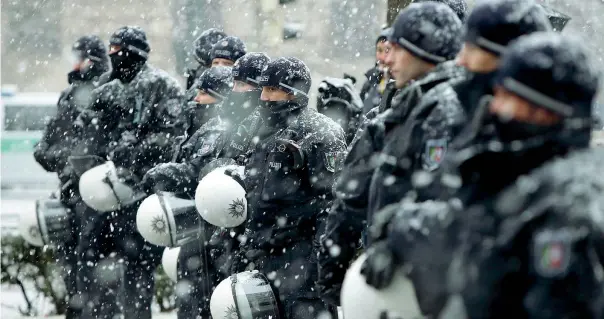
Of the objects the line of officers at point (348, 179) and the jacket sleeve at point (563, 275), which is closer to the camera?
the jacket sleeve at point (563, 275)

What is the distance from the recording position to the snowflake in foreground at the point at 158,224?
7.30 m

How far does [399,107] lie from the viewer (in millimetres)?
4375

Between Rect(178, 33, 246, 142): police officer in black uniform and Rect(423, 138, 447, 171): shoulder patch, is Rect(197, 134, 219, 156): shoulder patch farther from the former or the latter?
Rect(423, 138, 447, 171): shoulder patch

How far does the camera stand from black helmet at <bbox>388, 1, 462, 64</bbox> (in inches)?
175

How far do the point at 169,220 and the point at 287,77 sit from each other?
4.57 ft

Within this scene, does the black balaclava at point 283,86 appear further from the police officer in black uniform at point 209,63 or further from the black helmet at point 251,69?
the police officer in black uniform at point 209,63

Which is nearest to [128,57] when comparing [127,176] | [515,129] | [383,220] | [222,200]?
[127,176]

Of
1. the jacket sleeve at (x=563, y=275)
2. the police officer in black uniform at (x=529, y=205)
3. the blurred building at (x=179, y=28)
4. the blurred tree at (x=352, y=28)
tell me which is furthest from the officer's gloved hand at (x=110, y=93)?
the blurred building at (x=179, y=28)

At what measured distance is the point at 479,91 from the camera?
153 inches

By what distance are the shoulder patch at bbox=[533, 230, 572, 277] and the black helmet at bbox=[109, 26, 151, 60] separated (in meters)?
6.39

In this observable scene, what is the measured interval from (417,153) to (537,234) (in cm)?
127

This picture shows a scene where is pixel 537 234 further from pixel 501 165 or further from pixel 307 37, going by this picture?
pixel 307 37

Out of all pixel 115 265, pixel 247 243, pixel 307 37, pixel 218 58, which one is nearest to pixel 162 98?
pixel 218 58

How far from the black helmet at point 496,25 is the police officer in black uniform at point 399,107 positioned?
0.46 metres
